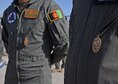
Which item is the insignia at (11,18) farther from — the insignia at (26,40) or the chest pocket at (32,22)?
the insignia at (26,40)

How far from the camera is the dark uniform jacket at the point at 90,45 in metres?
1.83

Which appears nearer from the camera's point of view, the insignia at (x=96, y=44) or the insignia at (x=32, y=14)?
the insignia at (x=96, y=44)

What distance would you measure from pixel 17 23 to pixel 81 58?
244 centimetres

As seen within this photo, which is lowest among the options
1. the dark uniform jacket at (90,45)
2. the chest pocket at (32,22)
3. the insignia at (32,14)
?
the dark uniform jacket at (90,45)

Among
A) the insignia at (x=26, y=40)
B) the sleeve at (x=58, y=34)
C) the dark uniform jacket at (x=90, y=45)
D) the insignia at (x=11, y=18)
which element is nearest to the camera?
the dark uniform jacket at (x=90, y=45)

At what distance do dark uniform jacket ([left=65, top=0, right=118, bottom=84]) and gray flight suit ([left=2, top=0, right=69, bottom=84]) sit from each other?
199cm

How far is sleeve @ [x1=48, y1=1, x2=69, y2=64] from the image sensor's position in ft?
14.3

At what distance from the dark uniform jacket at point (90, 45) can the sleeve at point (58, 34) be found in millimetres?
2071

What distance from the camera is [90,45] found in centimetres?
Answer: 198

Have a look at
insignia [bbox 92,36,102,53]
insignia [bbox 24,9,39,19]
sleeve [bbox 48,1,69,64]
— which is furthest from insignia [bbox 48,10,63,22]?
insignia [bbox 92,36,102,53]

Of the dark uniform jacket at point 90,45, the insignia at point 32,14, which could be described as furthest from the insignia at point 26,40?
the dark uniform jacket at point 90,45

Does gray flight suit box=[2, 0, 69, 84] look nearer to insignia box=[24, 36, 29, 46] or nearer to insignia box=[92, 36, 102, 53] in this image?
insignia box=[24, 36, 29, 46]

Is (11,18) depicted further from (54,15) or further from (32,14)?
(54,15)

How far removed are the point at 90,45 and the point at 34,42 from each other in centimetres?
232
